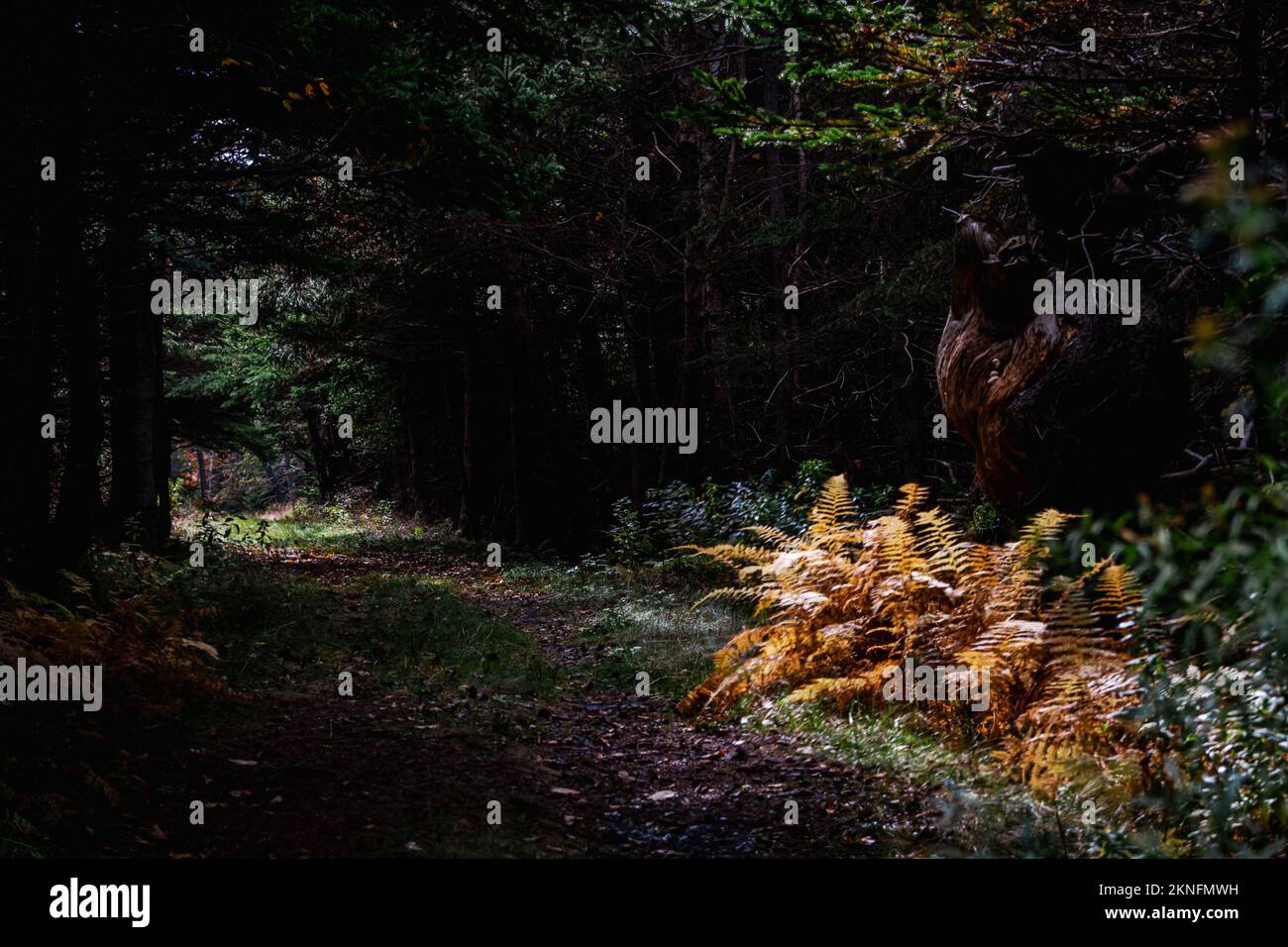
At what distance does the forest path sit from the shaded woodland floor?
2 centimetres

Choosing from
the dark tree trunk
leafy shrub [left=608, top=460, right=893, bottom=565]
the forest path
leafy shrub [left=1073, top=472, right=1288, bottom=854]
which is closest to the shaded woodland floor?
the forest path

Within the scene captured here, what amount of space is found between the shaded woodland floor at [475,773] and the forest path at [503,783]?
2 centimetres

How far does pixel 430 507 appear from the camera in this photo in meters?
28.0

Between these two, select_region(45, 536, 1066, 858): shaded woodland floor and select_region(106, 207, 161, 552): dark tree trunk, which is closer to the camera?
select_region(45, 536, 1066, 858): shaded woodland floor

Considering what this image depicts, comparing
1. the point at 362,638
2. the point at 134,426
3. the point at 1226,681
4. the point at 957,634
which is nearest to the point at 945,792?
the point at 1226,681

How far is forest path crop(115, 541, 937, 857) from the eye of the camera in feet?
15.2

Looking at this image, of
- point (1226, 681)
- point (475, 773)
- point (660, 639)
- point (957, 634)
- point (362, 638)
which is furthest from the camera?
point (660, 639)

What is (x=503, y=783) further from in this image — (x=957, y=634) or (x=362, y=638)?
(x=362, y=638)

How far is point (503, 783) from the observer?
18.4ft

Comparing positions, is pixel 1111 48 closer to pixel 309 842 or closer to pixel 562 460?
pixel 309 842

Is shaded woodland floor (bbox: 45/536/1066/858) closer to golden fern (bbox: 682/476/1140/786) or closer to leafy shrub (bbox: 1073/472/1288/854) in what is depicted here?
golden fern (bbox: 682/476/1140/786)

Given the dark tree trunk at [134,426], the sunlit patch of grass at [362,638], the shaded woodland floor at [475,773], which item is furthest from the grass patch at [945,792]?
the dark tree trunk at [134,426]

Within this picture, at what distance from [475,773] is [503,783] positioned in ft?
0.81

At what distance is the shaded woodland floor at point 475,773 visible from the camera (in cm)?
461
